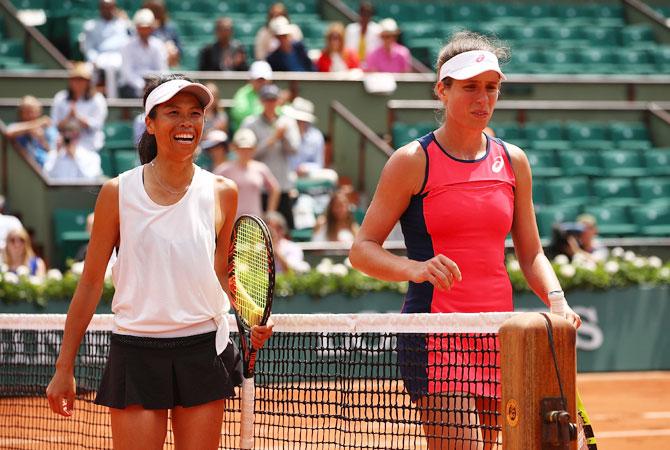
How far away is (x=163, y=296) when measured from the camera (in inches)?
153

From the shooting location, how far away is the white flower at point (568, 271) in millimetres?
12000

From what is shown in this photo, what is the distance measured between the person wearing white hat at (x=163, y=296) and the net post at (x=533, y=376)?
1.06 m

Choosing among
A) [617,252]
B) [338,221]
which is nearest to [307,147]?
[338,221]

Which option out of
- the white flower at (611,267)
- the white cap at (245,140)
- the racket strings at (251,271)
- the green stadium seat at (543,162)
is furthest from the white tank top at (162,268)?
the green stadium seat at (543,162)

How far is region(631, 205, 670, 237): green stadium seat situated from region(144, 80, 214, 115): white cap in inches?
447

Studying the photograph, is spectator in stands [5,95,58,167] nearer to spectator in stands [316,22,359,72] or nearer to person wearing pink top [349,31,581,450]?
spectator in stands [316,22,359,72]

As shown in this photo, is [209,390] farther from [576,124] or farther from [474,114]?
[576,124]

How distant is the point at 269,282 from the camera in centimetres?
381

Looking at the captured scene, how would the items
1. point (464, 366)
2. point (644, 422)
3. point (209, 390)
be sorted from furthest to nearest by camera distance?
point (644, 422)
point (209, 390)
point (464, 366)

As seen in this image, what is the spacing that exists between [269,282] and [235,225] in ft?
1.07

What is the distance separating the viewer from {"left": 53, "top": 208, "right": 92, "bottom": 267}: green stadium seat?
12.2m

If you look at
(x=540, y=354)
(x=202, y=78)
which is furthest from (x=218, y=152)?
(x=540, y=354)

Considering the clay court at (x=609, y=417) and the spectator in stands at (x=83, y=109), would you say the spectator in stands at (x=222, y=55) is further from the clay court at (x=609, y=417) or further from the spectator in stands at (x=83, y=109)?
the clay court at (x=609, y=417)

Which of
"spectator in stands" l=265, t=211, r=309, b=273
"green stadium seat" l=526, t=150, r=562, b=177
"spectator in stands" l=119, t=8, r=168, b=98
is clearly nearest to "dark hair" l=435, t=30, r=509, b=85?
"spectator in stands" l=265, t=211, r=309, b=273
